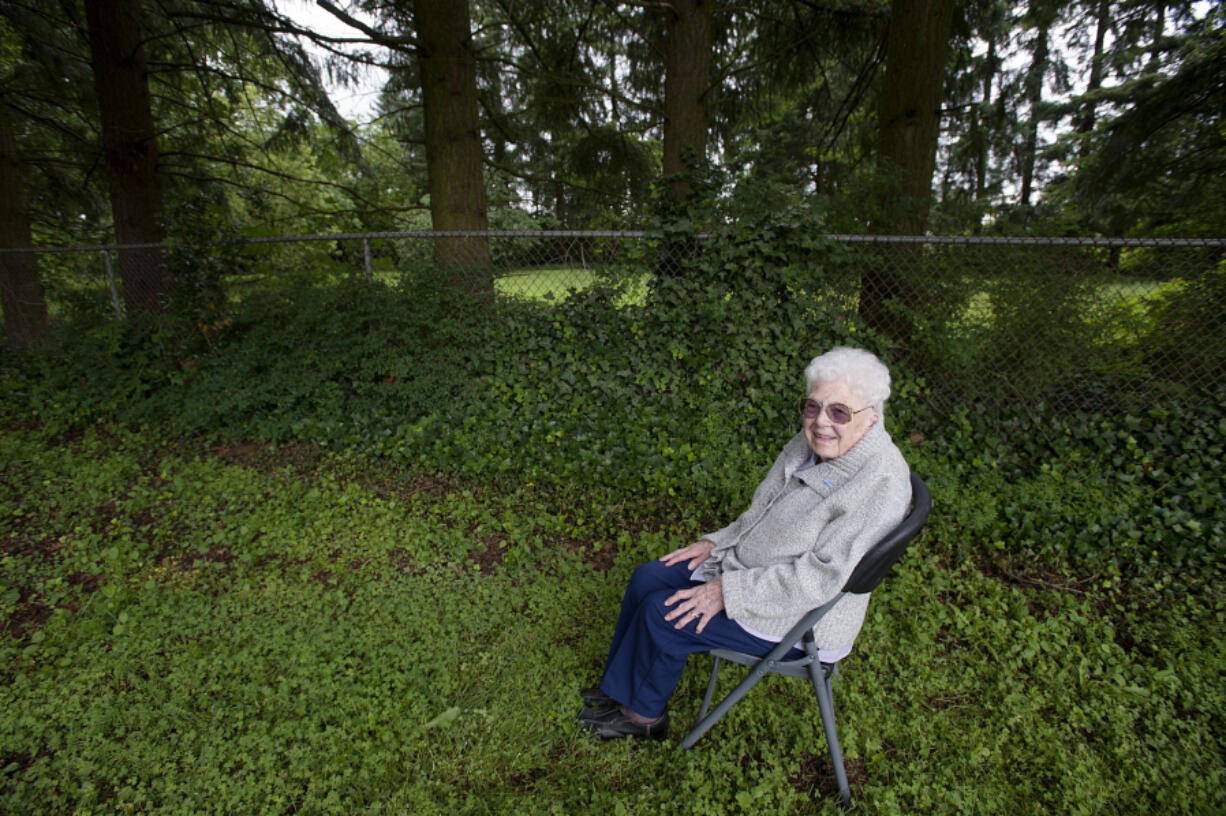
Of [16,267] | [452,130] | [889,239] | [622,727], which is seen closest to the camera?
[622,727]

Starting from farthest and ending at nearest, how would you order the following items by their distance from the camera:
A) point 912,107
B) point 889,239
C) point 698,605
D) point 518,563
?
point 912,107
point 889,239
point 518,563
point 698,605

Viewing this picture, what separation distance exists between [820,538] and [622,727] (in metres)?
1.11

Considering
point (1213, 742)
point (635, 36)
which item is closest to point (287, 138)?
point (635, 36)

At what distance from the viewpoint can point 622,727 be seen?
6.86ft

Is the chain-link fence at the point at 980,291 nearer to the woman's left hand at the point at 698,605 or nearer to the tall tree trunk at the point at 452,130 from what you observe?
the tall tree trunk at the point at 452,130

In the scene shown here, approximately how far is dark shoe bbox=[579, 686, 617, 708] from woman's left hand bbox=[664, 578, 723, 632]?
64cm

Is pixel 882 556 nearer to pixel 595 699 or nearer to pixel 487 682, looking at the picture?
pixel 595 699

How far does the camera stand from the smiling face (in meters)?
A: 1.77

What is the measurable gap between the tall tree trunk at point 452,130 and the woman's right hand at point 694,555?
3.03 m


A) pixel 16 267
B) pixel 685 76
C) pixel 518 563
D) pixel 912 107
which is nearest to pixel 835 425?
pixel 518 563

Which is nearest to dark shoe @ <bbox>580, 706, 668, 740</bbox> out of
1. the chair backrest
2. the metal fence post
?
the chair backrest

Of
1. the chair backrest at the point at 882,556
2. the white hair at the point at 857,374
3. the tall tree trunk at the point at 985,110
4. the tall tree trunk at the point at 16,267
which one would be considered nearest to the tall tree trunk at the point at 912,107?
the tall tree trunk at the point at 985,110

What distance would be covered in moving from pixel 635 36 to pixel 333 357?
17.0ft

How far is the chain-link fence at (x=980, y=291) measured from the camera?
3.51 meters
